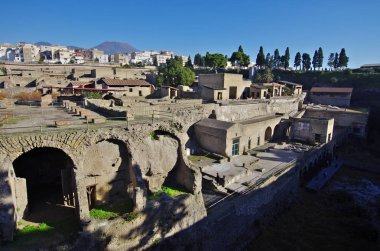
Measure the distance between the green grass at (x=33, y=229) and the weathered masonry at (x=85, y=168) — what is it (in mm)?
517

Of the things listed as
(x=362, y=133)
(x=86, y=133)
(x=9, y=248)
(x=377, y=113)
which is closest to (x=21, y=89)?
(x=86, y=133)

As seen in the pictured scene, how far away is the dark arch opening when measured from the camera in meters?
11.6

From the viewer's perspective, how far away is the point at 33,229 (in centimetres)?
1081

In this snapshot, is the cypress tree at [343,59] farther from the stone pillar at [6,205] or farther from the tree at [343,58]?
the stone pillar at [6,205]

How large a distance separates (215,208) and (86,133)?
8.61 m

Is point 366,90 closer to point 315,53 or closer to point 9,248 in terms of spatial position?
point 315,53

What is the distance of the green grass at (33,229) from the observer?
10544 millimetres

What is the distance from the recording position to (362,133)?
124 feet

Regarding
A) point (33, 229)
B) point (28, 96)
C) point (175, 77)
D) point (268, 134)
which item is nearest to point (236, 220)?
point (33, 229)

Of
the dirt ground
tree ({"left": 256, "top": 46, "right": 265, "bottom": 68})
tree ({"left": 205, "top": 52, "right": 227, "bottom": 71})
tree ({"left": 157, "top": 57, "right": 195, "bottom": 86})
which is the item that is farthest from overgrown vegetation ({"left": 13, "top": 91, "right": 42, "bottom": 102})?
tree ({"left": 256, "top": 46, "right": 265, "bottom": 68})

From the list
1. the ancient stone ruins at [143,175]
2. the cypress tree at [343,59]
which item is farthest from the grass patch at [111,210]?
the cypress tree at [343,59]

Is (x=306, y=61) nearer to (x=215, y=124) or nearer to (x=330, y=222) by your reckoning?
(x=215, y=124)

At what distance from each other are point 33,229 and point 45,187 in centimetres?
399

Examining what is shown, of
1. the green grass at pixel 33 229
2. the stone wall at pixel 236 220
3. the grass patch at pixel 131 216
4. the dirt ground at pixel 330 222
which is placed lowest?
the dirt ground at pixel 330 222
